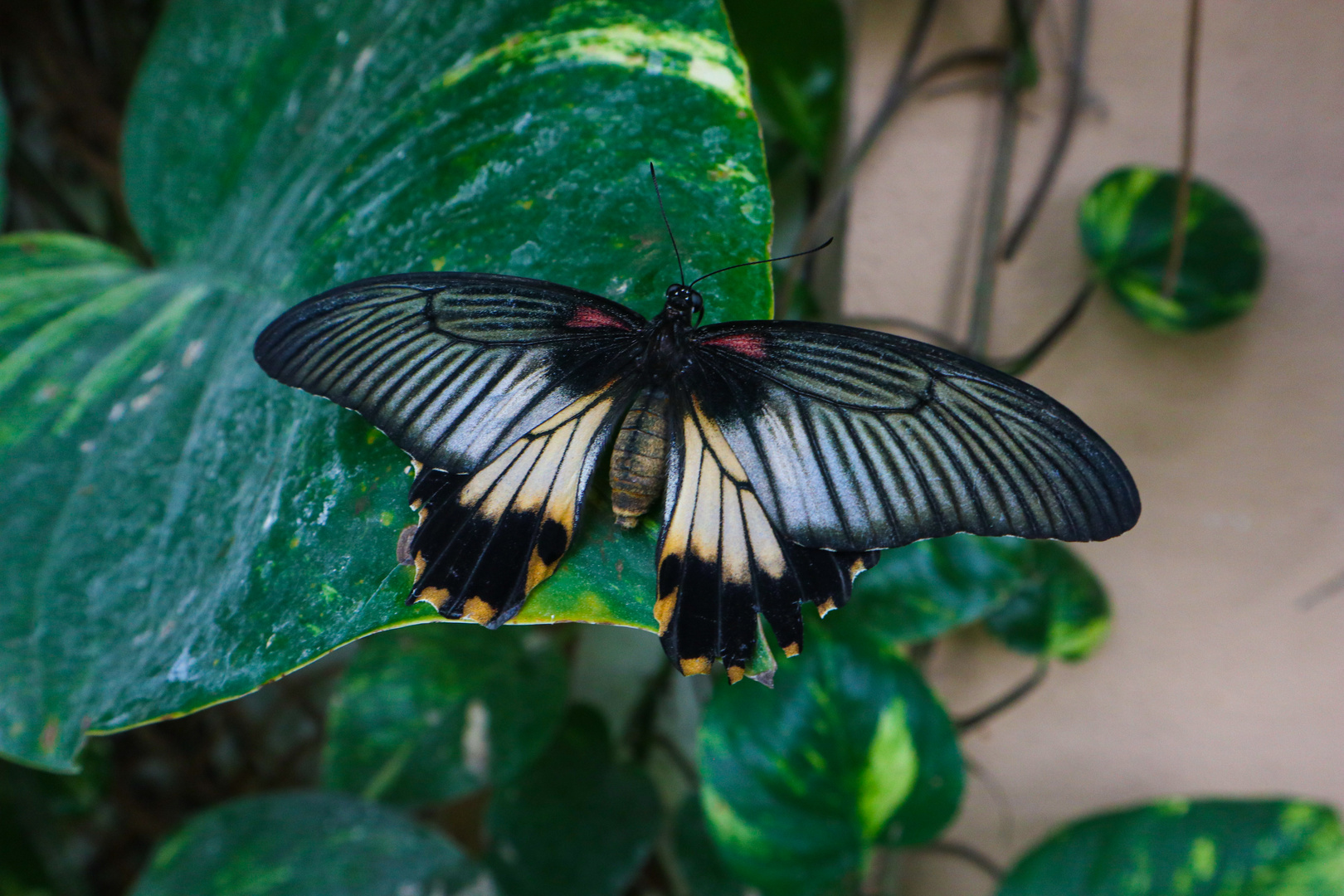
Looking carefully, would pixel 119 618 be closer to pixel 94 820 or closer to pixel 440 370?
pixel 440 370

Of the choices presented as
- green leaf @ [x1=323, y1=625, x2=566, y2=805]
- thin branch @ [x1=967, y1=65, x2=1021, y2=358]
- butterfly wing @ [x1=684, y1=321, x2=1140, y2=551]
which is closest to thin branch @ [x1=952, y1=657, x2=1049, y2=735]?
thin branch @ [x1=967, y1=65, x2=1021, y2=358]

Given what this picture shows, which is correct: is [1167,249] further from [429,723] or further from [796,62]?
[429,723]

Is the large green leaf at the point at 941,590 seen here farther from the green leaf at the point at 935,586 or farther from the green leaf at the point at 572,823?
the green leaf at the point at 572,823

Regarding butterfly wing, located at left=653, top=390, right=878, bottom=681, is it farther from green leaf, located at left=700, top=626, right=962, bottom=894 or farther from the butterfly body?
green leaf, located at left=700, top=626, right=962, bottom=894

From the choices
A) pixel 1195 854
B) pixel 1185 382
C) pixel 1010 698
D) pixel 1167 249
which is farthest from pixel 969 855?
pixel 1167 249

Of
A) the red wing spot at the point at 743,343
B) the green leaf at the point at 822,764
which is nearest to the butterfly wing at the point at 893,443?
the red wing spot at the point at 743,343
